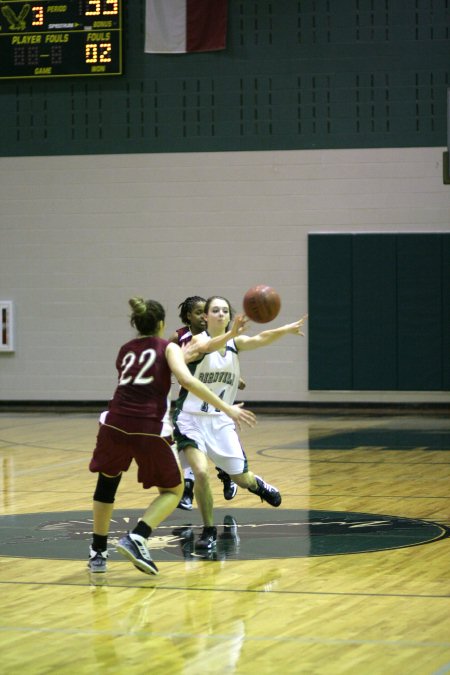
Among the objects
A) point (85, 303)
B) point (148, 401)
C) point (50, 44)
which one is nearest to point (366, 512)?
point (148, 401)

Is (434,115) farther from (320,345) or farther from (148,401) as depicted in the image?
(148,401)

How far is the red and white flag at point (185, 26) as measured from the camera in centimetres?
1942

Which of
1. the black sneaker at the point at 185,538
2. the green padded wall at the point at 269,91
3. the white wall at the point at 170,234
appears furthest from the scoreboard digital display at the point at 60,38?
the black sneaker at the point at 185,538

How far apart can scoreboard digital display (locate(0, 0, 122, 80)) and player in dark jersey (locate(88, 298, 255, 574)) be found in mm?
13663

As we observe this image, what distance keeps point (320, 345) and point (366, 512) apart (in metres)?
10.3

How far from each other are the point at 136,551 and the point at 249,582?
2.09 ft

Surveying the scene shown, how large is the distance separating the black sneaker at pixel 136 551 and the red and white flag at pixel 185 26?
14.1 metres

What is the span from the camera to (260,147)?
19359 millimetres

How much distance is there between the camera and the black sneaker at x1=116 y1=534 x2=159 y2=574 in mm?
6410

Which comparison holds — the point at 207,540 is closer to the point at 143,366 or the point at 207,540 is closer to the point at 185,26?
the point at 143,366

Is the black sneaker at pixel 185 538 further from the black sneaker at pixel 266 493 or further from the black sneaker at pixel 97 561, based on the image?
the black sneaker at pixel 97 561

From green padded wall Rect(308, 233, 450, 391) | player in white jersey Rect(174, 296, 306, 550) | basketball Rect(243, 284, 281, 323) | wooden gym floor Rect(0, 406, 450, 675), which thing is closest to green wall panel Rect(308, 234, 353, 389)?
green padded wall Rect(308, 233, 450, 391)

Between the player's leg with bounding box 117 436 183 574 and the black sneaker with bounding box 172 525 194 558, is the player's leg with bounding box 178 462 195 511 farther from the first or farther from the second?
the player's leg with bounding box 117 436 183 574

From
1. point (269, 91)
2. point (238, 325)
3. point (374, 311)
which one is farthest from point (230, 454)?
point (269, 91)
